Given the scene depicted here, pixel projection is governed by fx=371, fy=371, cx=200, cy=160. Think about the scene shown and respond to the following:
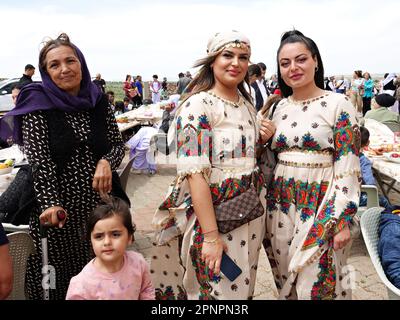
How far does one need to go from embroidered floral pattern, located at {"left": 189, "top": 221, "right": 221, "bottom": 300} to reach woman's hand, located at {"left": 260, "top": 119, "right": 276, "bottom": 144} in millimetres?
560

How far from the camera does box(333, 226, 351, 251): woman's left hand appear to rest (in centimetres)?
177

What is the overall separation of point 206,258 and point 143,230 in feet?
9.25

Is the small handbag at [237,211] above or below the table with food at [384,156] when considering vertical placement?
above

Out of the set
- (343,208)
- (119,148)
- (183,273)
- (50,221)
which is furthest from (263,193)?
(50,221)

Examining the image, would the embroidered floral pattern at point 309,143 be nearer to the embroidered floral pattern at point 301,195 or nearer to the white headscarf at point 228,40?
the embroidered floral pattern at point 301,195

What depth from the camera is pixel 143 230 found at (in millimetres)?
4441

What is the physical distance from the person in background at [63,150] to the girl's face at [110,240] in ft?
0.94

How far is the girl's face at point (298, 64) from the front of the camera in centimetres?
182

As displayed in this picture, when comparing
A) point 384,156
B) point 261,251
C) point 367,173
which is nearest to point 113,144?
point 261,251

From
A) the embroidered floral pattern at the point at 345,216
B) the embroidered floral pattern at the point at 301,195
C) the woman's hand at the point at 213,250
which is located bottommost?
the woman's hand at the point at 213,250

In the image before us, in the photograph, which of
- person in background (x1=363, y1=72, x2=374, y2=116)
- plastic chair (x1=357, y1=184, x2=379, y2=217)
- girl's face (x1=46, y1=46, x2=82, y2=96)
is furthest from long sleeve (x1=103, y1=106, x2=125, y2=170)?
person in background (x1=363, y1=72, x2=374, y2=116)

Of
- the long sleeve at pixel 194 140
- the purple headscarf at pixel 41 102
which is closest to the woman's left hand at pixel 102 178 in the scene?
the purple headscarf at pixel 41 102

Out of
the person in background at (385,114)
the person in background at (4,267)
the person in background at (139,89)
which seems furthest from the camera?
the person in background at (139,89)

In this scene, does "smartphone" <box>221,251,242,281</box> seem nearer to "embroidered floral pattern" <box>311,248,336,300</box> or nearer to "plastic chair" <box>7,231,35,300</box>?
"embroidered floral pattern" <box>311,248,336,300</box>
